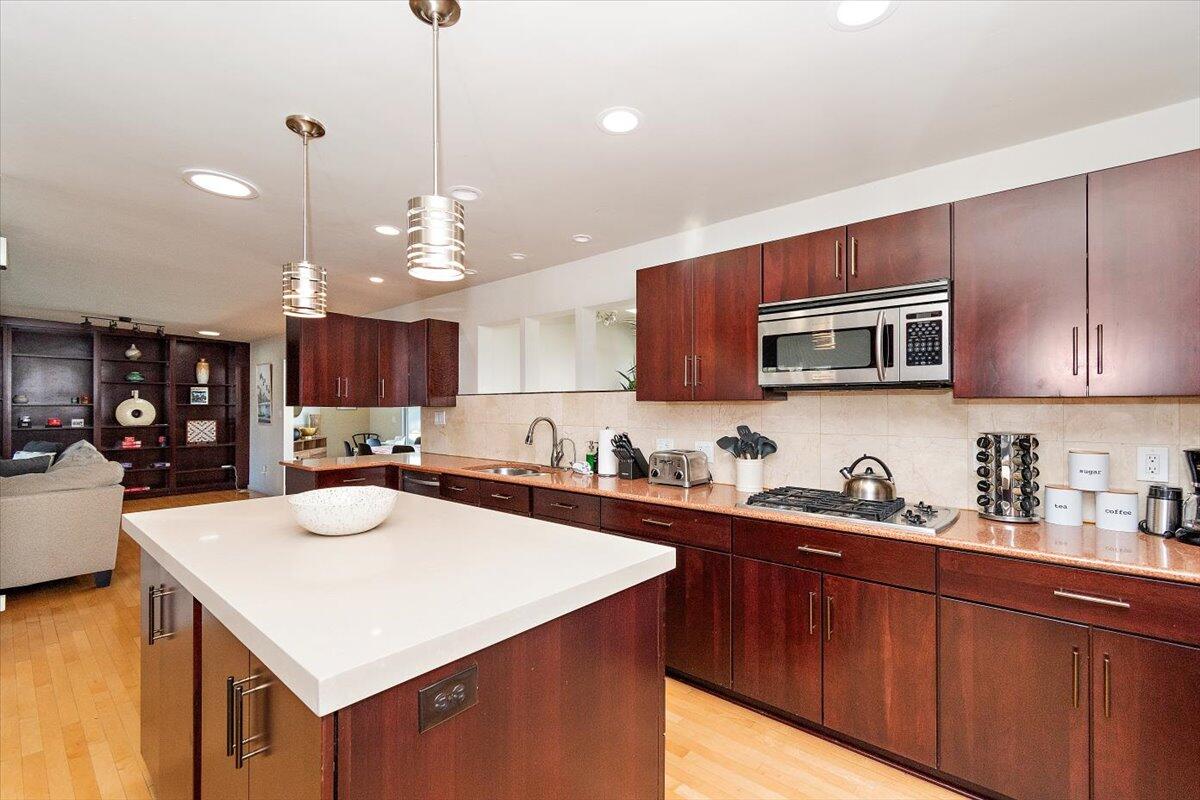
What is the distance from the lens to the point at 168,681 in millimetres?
1595

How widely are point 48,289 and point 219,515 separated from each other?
4886mm

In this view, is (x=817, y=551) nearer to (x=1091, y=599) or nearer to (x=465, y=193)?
(x=1091, y=599)

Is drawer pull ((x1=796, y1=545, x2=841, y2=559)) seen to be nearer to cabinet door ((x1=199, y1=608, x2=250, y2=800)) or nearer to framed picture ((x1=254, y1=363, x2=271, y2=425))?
cabinet door ((x1=199, y1=608, x2=250, y2=800))

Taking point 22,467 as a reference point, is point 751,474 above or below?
above

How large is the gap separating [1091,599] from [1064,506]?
1.63 feet

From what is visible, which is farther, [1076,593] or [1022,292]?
[1022,292]

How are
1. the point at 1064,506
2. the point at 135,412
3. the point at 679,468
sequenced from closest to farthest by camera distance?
1. the point at 1064,506
2. the point at 679,468
3. the point at 135,412

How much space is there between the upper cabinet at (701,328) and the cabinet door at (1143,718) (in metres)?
1.52

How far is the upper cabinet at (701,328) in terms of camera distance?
8.82 ft

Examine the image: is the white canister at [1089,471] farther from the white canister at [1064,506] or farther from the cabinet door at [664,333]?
the cabinet door at [664,333]

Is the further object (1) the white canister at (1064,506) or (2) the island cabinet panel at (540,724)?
(1) the white canister at (1064,506)

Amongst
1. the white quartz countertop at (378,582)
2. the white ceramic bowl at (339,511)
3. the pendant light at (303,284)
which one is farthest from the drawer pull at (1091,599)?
the pendant light at (303,284)

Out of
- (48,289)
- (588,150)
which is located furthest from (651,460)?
(48,289)

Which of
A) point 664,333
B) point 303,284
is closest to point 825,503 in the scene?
point 664,333
